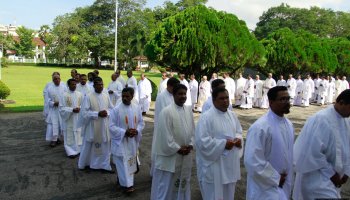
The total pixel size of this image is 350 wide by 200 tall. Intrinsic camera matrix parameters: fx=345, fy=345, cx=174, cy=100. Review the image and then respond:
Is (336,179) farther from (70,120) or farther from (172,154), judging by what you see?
(70,120)

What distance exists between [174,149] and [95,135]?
302 centimetres

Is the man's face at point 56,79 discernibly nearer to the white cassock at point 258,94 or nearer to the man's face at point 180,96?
the man's face at point 180,96

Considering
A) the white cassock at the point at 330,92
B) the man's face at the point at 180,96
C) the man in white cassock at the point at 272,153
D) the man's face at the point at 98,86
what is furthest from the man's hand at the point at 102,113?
the white cassock at the point at 330,92

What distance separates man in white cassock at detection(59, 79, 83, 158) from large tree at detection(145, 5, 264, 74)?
8.51 metres

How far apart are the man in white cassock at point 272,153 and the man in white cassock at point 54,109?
22.1 feet

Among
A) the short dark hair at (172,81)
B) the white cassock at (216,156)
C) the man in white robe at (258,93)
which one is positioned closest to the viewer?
the white cassock at (216,156)

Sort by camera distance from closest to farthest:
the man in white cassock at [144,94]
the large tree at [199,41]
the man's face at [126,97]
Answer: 1. the man's face at [126,97]
2. the man in white cassock at [144,94]
3. the large tree at [199,41]

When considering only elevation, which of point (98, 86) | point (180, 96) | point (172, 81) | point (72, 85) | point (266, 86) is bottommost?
point (266, 86)

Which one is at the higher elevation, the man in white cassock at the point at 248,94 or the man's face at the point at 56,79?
the man's face at the point at 56,79

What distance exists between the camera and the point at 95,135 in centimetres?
734

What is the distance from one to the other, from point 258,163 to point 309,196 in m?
0.86

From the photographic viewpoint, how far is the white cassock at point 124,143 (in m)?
5.99

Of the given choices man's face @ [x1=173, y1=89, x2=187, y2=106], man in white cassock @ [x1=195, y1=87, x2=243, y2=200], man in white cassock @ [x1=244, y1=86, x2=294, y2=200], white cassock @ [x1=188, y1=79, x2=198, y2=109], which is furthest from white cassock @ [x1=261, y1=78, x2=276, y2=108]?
man in white cassock @ [x1=244, y1=86, x2=294, y2=200]

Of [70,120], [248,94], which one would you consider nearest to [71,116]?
[70,120]
